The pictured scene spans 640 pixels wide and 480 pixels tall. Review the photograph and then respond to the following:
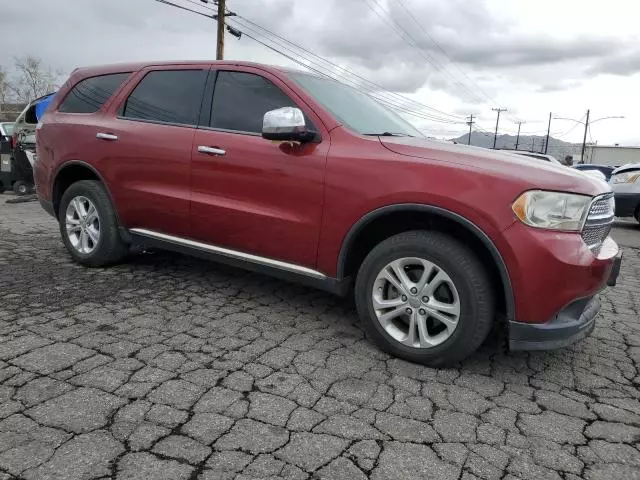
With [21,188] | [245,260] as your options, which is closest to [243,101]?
[245,260]

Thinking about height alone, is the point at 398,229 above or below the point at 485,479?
above

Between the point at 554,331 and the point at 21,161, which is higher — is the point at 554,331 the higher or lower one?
the lower one

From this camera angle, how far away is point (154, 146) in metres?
4.03

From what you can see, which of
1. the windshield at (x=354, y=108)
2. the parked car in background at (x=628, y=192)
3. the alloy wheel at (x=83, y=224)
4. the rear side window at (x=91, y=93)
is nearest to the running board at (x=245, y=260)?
the alloy wheel at (x=83, y=224)

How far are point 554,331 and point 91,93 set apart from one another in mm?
4278

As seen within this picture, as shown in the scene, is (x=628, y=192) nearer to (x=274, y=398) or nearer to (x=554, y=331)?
(x=554, y=331)

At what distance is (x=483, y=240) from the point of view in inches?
108

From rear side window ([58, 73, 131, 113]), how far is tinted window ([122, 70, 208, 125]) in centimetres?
31

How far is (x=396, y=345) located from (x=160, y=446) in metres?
1.47

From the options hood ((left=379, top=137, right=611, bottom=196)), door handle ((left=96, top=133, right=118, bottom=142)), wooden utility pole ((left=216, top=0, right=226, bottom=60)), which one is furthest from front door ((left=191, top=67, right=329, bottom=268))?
wooden utility pole ((left=216, top=0, right=226, bottom=60))

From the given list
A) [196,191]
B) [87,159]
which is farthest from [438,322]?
[87,159]

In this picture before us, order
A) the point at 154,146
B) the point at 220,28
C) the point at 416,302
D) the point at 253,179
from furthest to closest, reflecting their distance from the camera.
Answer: the point at 220,28
the point at 154,146
the point at 253,179
the point at 416,302

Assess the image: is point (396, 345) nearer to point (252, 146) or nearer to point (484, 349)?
point (484, 349)

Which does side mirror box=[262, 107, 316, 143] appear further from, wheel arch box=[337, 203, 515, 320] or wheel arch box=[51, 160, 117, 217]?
wheel arch box=[51, 160, 117, 217]
